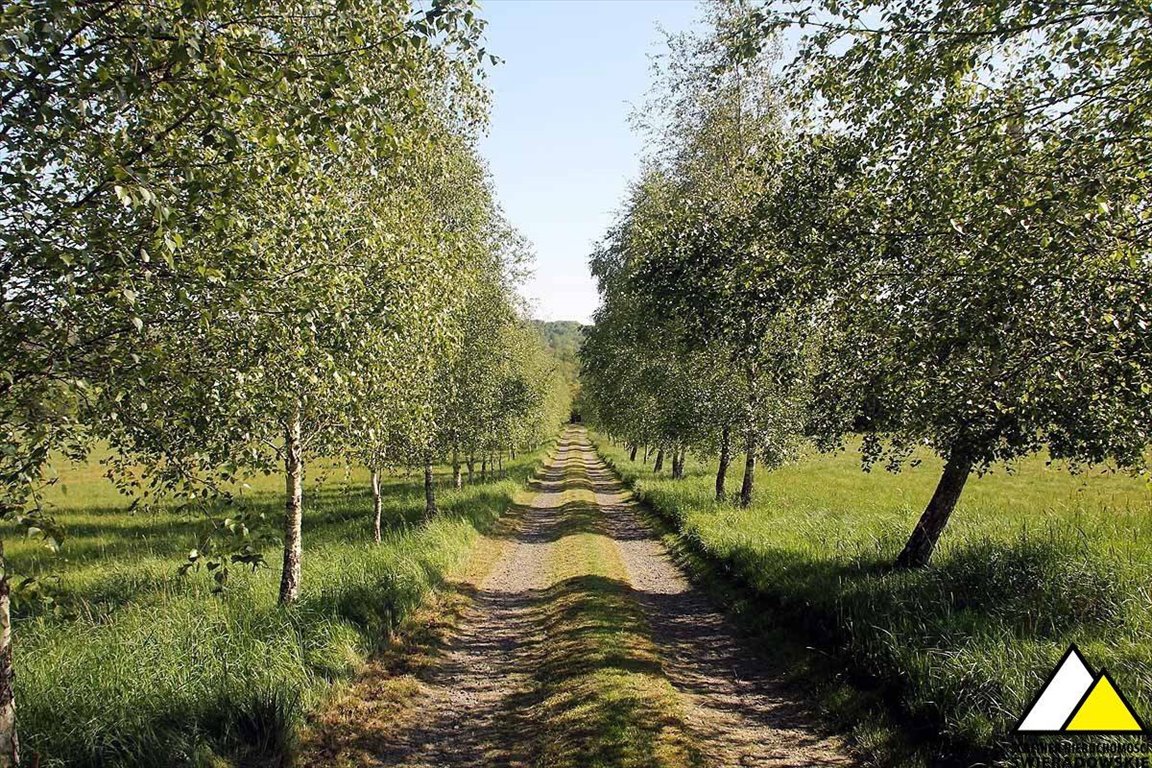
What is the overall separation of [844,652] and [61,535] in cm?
935

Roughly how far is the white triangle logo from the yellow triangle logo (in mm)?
68

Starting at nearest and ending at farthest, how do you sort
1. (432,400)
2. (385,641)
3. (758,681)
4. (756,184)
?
(758,681), (385,641), (756,184), (432,400)

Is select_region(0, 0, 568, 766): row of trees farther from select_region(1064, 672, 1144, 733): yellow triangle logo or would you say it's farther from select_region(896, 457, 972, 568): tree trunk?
select_region(896, 457, 972, 568): tree trunk

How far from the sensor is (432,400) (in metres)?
20.3

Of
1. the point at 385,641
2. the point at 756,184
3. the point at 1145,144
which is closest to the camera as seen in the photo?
the point at 1145,144

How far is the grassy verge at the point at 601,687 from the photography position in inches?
280

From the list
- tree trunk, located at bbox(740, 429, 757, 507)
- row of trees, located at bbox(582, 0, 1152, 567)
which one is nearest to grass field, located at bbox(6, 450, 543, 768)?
row of trees, located at bbox(582, 0, 1152, 567)

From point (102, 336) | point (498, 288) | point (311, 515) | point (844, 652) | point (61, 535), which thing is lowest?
point (311, 515)

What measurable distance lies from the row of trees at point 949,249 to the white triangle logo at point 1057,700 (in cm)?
273

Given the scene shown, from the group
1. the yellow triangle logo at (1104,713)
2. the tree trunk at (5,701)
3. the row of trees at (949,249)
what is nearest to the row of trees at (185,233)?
the tree trunk at (5,701)

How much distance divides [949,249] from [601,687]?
7.00 m

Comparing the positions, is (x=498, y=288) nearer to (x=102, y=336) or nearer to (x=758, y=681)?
(x=758, y=681)

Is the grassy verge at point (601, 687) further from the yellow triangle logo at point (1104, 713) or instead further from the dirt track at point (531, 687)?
the yellow triangle logo at point (1104, 713)

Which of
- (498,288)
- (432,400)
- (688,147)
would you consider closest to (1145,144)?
(688,147)
